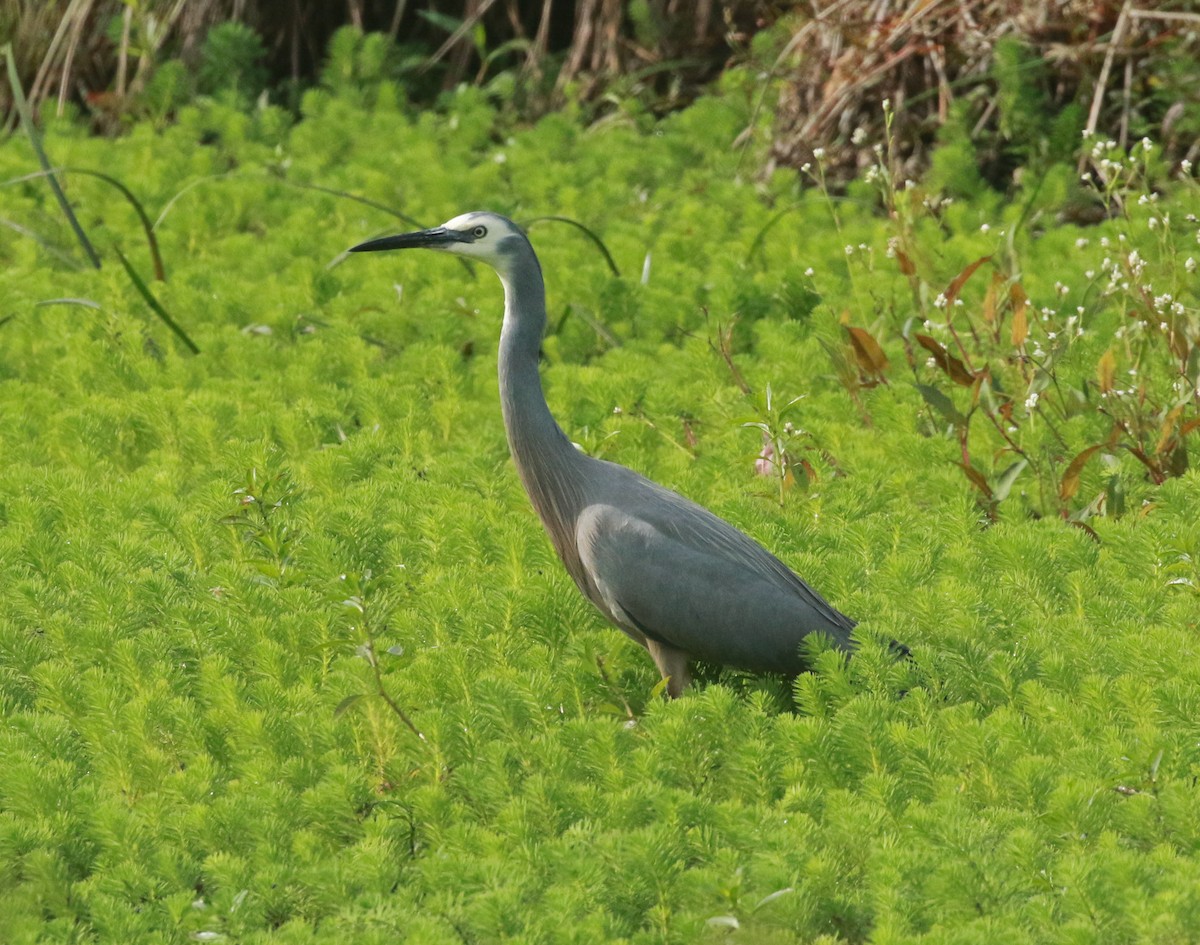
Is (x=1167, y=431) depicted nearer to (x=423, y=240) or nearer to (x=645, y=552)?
(x=645, y=552)

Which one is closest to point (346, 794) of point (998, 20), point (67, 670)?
point (67, 670)

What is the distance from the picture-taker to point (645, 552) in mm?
4664

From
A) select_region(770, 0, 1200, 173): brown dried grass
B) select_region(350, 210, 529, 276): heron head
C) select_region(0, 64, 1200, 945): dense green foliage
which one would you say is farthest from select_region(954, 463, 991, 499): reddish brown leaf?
select_region(770, 0, 1200, 173): brown dried grass

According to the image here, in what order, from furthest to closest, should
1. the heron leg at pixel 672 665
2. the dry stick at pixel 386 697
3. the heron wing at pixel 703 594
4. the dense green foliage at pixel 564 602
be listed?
1. the heron leg at pixel 672 665
2. the heron wing at pixel 703 594
3. the dry stick at pixel 386 697
4. the dense green foliage at pixel 564 602

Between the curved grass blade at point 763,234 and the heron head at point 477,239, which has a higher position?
the heron head at point 477,239

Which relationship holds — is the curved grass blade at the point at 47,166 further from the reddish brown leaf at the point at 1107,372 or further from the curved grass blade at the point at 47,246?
the reddish brown leaf at the point at 1107,372

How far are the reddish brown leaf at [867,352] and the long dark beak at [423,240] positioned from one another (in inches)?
70.6

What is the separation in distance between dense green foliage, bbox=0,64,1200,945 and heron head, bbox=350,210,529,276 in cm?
90

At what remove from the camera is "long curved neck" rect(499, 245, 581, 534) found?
4.97m

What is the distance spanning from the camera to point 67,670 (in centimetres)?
454

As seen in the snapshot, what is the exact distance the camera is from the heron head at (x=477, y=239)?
508 centimetres

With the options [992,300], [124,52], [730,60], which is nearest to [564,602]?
[992,300]

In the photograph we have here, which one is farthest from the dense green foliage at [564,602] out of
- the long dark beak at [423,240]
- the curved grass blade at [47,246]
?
the long dark beak at [423,240]

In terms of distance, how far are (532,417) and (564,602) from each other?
57 centimetres
